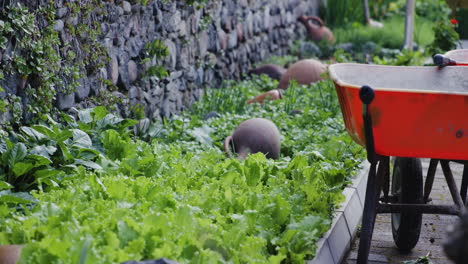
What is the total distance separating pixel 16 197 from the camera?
3436 mm

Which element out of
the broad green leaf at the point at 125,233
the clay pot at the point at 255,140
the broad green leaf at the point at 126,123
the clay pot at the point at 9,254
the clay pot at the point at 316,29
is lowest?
the clay pot at the point at 316,29

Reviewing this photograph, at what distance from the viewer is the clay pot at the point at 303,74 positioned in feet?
27.4

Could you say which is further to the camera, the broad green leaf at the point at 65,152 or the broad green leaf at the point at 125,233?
the broad green leaf at the point at 65,152

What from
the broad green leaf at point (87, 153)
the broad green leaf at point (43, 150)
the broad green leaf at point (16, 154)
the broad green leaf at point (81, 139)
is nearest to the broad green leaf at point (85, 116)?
the broad green leaf at point (81, 139)

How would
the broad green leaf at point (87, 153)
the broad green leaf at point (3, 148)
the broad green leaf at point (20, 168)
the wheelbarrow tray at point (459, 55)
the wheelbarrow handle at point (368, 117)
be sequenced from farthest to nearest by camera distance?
the wheelbarrow tray at point (459, 55) → the broad green leaf at point (87, 153) → the broad green leaf at point (3, 148) → the broad green leaf at point (20, 168) → the wheelbarrow handle at point (368, 117)

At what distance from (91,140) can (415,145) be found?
6.70 feet

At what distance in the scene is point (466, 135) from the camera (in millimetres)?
3367

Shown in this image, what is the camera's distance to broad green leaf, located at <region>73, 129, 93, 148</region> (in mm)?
4172

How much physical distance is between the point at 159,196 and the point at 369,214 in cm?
105

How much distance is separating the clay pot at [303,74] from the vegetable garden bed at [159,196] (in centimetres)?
269

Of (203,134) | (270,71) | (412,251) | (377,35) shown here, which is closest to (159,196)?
(412,251)

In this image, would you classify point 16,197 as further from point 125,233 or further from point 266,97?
point 266,97

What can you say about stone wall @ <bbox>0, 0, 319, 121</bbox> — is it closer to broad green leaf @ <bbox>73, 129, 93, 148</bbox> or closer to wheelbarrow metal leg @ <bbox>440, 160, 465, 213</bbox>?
broad green leaf @ <bbox>73, 129, 93, 148</bbox>

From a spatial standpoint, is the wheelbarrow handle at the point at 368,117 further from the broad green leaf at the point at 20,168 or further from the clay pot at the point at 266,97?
the clay pot at the point at 266,97
